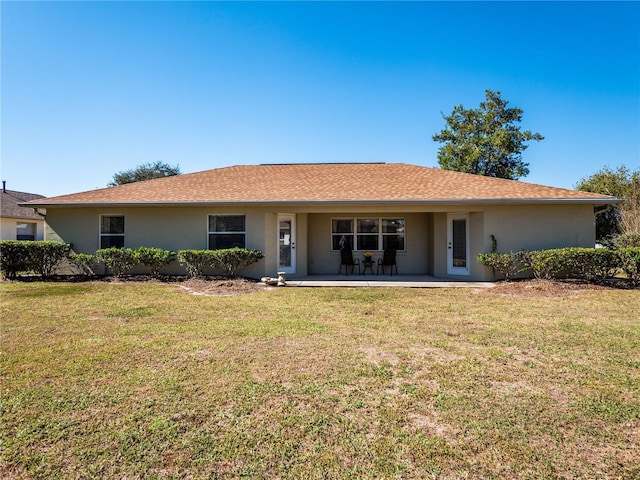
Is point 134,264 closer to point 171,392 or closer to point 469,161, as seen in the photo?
point 171,392

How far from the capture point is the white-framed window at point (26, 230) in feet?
73.1

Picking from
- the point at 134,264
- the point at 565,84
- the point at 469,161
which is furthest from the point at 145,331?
the point at 469,161

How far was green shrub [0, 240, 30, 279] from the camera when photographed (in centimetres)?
1094

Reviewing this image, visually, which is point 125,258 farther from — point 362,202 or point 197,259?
point 362,202

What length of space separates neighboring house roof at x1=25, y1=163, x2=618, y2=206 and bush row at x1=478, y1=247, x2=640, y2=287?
1.67 m

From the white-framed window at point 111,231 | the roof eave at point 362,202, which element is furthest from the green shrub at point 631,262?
the white-framed window at point 111,231

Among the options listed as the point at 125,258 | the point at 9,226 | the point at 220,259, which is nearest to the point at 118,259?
Result: the point at 125,258

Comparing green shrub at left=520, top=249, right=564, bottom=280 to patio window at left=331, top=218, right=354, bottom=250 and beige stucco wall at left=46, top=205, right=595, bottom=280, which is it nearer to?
beige stucco wall at left=46, top=205, right=595, bottom=280

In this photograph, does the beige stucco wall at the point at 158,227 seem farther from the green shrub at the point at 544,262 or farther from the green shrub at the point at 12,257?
the green shrub at the point at 544,262

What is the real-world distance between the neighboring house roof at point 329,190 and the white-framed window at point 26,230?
14.1m

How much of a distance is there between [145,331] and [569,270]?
11.3 meters

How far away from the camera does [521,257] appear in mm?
10703

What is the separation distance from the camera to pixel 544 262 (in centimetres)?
1008

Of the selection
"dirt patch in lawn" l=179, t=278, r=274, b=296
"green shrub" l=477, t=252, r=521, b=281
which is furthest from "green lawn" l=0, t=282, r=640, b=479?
"green shrub" l=477, t=252, r=521, b=281
